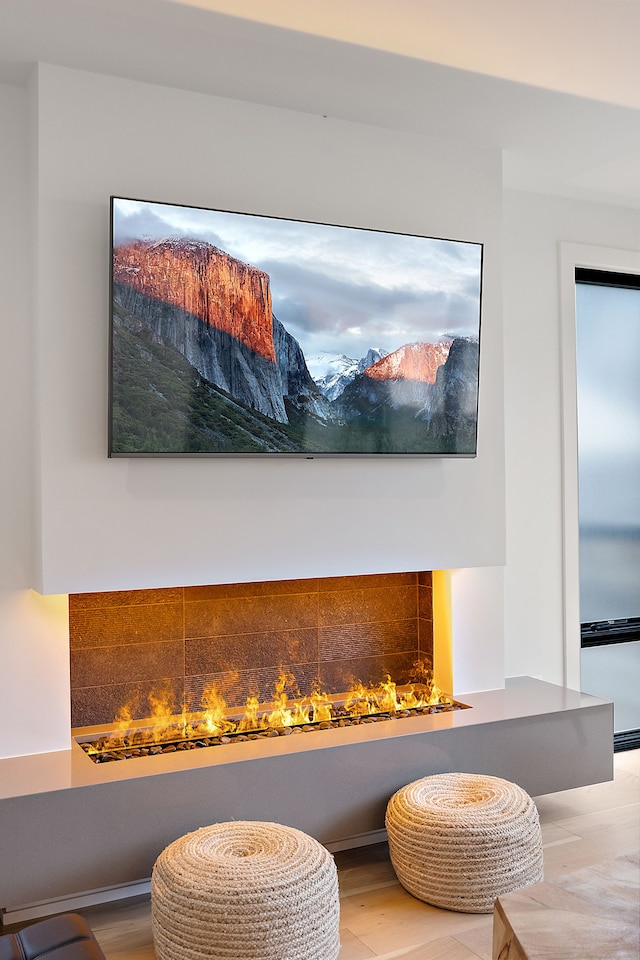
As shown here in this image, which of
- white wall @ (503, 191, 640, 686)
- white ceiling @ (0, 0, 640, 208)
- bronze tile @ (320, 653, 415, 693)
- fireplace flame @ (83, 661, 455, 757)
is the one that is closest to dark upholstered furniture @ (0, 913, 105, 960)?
fireplace flame @ (83, 661, 455, 757)

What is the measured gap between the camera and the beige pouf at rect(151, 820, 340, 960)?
2.20 m

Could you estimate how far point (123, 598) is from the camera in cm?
314

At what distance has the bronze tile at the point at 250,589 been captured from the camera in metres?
3.27

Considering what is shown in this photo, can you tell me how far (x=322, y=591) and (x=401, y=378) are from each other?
3.00ft

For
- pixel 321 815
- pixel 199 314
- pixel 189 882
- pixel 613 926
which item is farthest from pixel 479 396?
pixel 613 926

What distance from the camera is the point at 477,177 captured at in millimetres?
3408

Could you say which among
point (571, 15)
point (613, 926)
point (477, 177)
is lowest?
point (613, 926)

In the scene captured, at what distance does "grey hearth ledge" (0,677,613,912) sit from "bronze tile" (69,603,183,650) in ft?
1.30

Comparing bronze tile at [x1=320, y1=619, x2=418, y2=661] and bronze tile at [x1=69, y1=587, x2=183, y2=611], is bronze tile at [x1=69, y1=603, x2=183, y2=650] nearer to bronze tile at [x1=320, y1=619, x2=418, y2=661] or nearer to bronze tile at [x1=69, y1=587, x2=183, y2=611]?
bronze tile at [x1=69, y1=587, x2=183, y2=611]

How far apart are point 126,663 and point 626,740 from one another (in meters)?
Result: 2.44

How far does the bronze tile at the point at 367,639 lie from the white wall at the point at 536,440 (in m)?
0.48

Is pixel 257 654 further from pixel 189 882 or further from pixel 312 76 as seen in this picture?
pixel 312 76

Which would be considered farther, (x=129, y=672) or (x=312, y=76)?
(x=129, y=672)

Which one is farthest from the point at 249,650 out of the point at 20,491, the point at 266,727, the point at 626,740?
the point at 626,740
